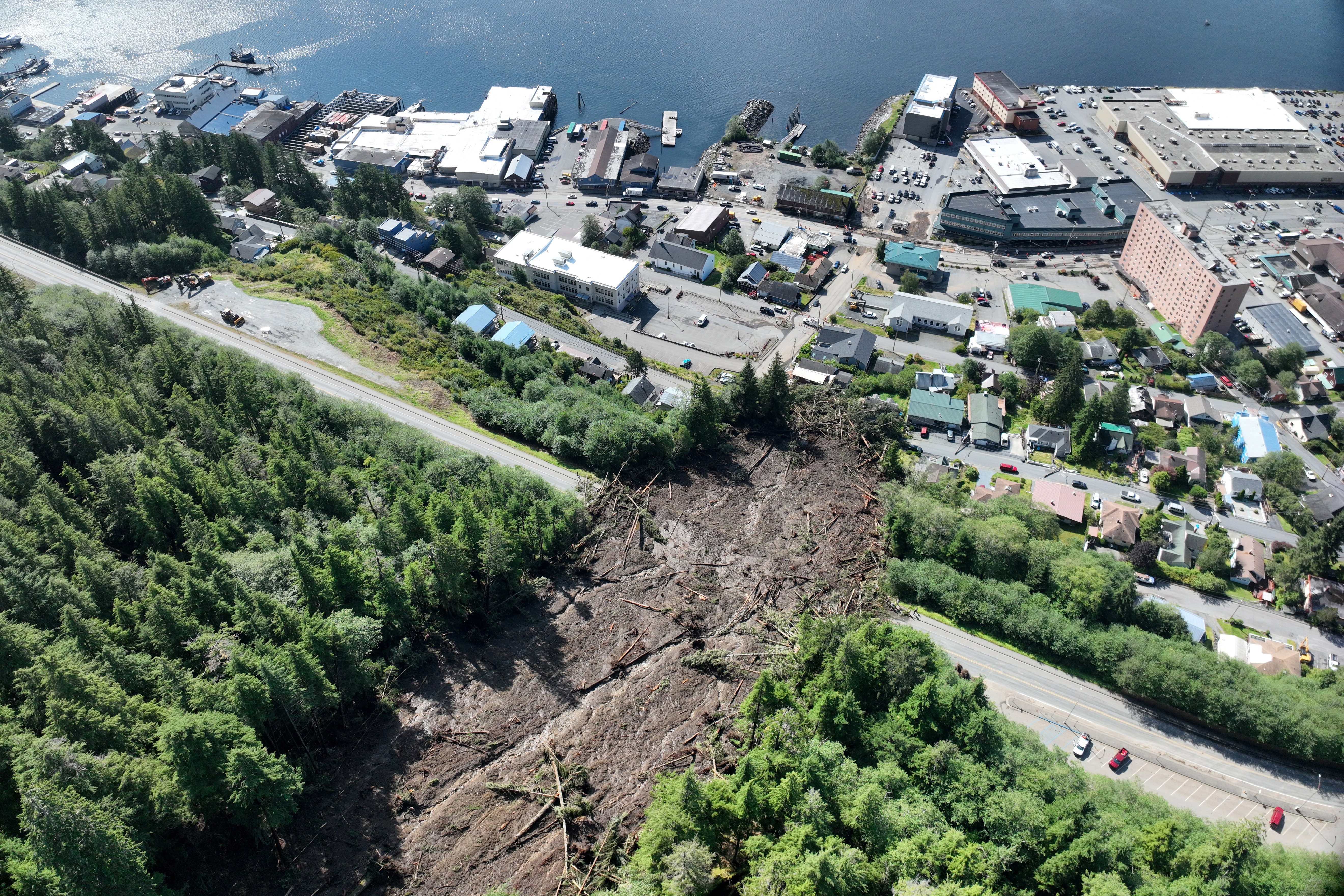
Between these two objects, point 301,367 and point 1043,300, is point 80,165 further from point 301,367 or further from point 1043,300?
point 1043,300

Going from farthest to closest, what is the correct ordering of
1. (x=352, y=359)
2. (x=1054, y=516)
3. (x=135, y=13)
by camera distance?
(x=135, y=13), (x=352, y=359), (x=1054, y=516)

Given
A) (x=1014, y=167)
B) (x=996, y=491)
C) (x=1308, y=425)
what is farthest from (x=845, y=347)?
(x=1014, y=167)

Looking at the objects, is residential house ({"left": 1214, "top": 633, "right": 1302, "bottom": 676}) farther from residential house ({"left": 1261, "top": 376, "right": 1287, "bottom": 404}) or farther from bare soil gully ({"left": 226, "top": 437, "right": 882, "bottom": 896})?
residential house ({"left": 1261, "top": 376, "right": 1287, "bottom": 404})

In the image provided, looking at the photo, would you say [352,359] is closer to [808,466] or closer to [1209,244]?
[808,466]

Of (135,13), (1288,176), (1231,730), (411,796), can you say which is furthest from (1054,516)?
(135,13)

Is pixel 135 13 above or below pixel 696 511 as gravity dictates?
above

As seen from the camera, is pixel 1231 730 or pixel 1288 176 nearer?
pixel 1231 730
